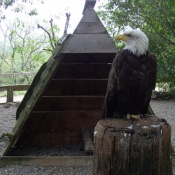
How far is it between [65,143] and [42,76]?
1795 mm

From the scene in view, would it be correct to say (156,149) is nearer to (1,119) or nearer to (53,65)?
(53,65)

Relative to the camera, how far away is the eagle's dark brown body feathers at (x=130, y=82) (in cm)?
296

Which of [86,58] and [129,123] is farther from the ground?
[86,58]

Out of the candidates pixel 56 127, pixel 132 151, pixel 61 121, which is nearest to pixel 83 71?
pixel 61 121

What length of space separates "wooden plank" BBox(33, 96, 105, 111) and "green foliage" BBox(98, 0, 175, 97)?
621 centimetres

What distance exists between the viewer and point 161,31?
41.4 feet

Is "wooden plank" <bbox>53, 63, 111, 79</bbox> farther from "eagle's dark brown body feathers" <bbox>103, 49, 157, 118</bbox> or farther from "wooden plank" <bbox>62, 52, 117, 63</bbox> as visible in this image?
"eagle's dark brown body feathers" <bbox>103, 49, 157, 118</bbox>

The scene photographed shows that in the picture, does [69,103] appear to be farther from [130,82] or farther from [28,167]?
[130,82]

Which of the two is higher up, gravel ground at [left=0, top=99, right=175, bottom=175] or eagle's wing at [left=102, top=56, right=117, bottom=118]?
eagle's wing at [left=102, top=56, right=117, bottom=118]

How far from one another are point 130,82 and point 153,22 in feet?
32.1

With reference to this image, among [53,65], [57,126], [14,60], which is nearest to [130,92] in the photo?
[53,65]

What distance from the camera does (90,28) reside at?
163 inches

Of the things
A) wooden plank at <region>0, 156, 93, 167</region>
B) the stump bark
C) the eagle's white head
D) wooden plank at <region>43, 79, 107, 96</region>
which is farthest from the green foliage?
the stump bark

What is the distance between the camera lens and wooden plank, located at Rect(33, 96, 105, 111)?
5.54 m
